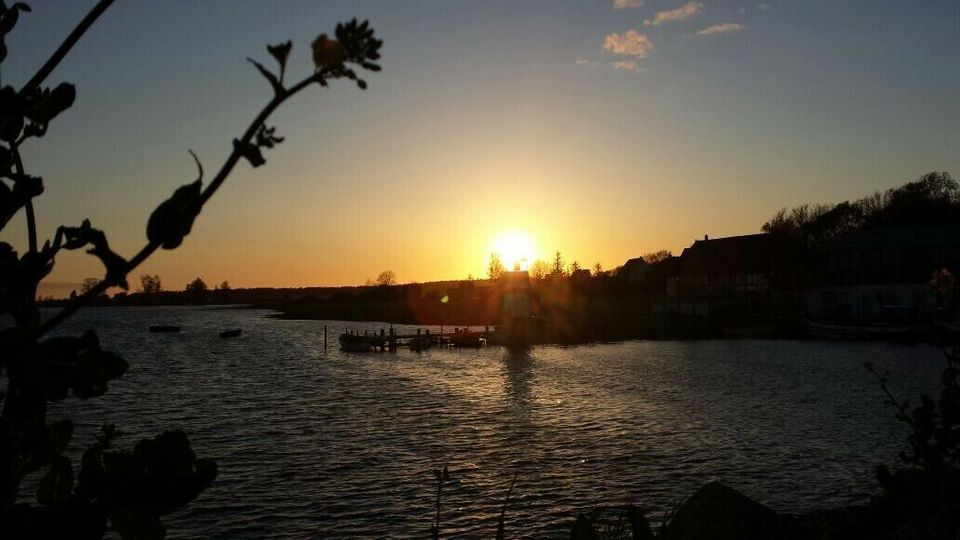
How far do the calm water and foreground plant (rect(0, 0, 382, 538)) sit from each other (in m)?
17.9

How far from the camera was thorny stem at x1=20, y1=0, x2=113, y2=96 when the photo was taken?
1.56m

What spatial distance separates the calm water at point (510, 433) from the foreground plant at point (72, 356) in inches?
704

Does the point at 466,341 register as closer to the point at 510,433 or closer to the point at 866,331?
the point at 866,331

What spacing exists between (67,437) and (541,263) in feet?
623

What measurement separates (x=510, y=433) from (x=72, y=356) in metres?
31.4

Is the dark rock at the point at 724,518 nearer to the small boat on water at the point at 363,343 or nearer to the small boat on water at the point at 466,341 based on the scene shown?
the small boat on water at the point at 363,343

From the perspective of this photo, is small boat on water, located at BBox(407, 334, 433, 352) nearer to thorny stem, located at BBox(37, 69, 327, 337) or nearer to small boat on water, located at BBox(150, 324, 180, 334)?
small boat on water, located at BBox(150, 324, 180, 334)

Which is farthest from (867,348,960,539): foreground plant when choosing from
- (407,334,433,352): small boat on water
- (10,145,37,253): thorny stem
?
(407,334,433,352): small boat on water

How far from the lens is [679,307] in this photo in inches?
3841

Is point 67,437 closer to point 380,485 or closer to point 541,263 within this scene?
point 380,485

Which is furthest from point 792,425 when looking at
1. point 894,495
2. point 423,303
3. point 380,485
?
point 423,303

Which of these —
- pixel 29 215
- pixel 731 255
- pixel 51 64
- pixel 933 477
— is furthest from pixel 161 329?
pixel 51 64

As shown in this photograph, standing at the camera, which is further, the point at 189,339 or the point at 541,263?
the point at 541,263

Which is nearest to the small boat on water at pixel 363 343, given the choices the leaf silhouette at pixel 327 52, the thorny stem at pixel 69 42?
the thorny stem at pixel 69 42
